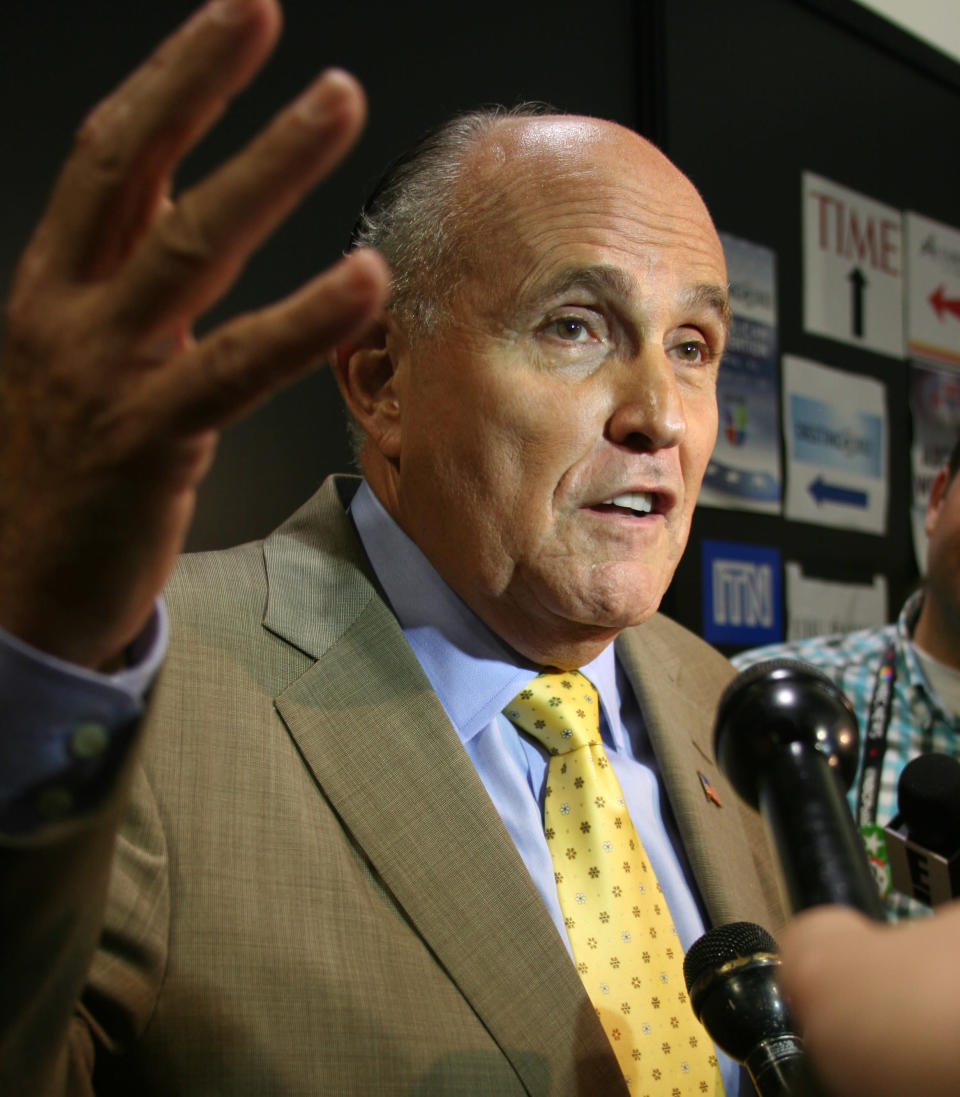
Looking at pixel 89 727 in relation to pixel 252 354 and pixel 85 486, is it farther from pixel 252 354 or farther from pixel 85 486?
pixel 252 354

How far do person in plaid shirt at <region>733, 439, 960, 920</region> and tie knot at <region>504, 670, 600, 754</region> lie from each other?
0.89 meters

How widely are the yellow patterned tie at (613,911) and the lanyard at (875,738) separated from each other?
3.01 ft

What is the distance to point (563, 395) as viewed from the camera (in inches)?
A: 50.4

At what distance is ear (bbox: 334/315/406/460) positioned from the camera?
1424mm

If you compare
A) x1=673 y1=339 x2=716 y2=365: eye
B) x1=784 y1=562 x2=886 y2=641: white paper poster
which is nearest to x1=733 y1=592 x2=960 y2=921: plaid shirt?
x1=784 y1=562 x2=886 y2=641: white paper poster

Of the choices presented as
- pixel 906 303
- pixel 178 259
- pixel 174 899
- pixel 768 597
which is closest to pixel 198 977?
pixel 174 899

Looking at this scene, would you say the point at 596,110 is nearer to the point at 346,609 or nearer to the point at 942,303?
the point at 942,303

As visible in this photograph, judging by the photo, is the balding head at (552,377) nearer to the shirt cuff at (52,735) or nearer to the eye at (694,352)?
the eye at (694,352)

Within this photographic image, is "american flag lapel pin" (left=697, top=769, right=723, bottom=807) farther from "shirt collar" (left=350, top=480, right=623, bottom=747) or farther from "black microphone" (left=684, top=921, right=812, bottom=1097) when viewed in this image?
"black microphone" (left=684, top=921, right=812, bottom=1097)

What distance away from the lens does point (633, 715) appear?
1.54m

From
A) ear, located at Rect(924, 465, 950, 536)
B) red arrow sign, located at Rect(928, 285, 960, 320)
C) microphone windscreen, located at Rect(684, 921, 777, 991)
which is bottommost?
microphone windscreen, located at Rect(684, 921, 777, 991)

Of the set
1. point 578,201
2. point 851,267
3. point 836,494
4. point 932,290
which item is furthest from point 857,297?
point 578,201

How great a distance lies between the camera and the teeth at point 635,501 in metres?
1.28

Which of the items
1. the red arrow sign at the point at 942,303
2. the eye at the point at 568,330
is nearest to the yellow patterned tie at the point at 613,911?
the eye at the point at 568,330
